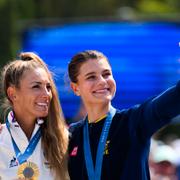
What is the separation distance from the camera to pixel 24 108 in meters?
5.39

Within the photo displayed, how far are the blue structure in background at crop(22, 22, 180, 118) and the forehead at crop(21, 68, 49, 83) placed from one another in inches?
191

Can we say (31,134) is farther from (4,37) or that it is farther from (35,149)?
(4,37)

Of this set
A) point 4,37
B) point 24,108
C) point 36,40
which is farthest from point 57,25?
point 24,108

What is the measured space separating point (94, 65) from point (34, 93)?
0.44 m

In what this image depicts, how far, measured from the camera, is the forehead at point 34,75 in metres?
5.36

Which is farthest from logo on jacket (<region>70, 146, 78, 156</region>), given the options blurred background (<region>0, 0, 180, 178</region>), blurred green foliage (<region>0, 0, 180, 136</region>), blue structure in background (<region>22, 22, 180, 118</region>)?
blurred green foliage (<region>0, 0, 180, 136</region>)

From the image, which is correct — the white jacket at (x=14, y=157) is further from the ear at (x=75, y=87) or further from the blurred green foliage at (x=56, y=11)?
the blurred green foliage at (x=56, y=11)

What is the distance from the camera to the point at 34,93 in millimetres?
5316

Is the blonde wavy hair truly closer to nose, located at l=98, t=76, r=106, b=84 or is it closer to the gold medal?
the gold medal

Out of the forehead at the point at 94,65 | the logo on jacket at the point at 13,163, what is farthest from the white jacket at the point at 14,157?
the forehead at the point at 94,65

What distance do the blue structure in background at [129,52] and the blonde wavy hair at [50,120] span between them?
474cm

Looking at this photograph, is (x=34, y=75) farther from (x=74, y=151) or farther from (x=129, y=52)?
(x=129, y=52)

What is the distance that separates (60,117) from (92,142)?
43 cm

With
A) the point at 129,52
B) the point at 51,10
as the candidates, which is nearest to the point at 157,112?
the point at 129,52
